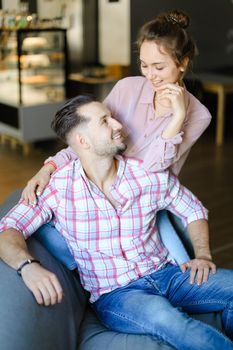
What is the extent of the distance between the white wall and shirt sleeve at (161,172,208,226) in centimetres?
563

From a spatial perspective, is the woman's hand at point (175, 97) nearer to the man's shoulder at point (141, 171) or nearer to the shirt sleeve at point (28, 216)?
the man's shoulder at point (141, 171)

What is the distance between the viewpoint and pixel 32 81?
18.3 ft

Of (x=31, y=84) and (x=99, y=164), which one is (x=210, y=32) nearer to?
(x=31, y=84)

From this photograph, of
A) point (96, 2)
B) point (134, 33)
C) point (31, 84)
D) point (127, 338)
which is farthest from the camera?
point (96, 2)

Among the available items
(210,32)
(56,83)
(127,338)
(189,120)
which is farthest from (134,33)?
(127,338)

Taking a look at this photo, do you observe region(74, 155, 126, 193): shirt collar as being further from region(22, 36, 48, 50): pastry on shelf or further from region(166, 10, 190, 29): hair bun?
region(22, 36, 48, 50): pastry on shelf

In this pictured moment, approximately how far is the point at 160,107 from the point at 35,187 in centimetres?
53

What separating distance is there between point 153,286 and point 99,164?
44 cm

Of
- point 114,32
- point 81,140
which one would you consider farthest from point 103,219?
point 114,32

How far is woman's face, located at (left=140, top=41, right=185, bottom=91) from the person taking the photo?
188 centimetres

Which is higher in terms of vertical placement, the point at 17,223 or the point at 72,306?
the point at 17,223

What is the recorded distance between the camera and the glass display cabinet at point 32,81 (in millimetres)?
5496

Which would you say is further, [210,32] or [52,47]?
[210,32]

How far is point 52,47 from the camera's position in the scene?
566 centimetres
